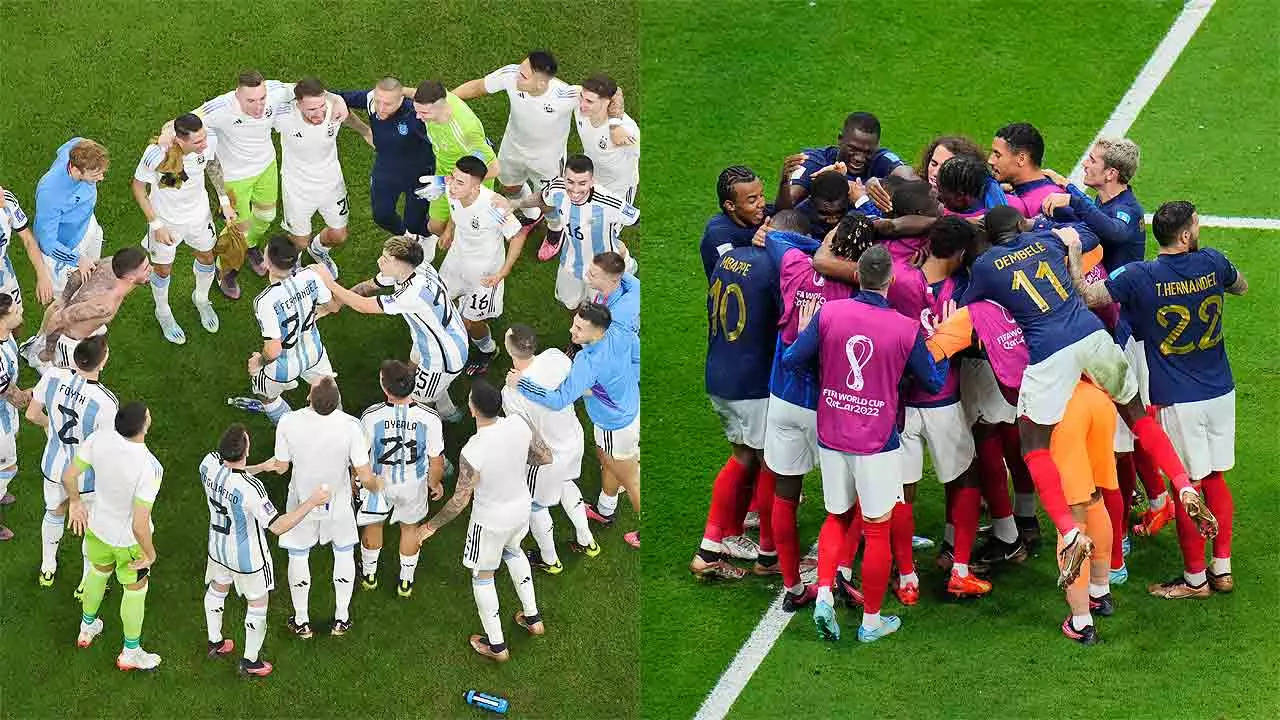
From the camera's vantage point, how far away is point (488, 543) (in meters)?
8.68

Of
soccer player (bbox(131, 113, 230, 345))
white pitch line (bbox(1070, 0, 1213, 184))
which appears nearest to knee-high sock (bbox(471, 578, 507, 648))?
soccer player (bbox(131, 113, 230, 345))

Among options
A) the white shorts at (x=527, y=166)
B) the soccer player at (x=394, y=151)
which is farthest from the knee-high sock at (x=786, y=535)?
the soccer player at (x=394, y=151)

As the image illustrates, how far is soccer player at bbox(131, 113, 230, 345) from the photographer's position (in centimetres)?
1034

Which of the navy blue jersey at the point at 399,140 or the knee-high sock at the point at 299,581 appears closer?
the knee-high sock at the point at 299,581

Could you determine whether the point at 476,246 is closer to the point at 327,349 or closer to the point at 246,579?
the point at 327,349

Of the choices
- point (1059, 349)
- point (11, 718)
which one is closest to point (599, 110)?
point (1059, 349)

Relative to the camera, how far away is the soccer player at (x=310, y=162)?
10.7 meters

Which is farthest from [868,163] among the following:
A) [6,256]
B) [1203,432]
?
[6,256]

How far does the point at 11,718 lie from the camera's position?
29.1 feet

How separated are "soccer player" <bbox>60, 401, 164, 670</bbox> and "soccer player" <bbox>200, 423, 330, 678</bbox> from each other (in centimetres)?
30

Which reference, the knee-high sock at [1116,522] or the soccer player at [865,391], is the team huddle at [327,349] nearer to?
the soccer player at [865,391]

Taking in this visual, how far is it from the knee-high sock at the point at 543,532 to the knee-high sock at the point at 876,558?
1734 millimetres

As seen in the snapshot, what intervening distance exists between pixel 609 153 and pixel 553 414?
251cm

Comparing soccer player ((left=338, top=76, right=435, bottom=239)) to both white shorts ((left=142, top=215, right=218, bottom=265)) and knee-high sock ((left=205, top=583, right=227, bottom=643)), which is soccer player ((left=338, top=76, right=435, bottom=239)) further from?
knee-high sock ((left=205, top=583, right=227, bottom=643))
